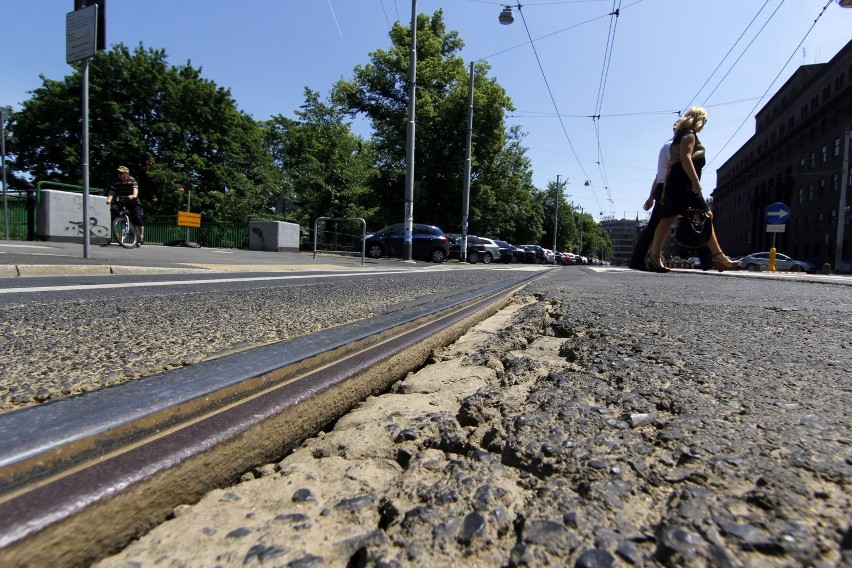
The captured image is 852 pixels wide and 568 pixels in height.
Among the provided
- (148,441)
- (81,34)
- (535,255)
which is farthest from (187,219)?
(148,441)

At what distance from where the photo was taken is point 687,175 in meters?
4.44

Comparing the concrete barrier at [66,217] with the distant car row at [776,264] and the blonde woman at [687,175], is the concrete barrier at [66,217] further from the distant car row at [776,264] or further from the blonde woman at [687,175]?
the distant car row at [776,264]

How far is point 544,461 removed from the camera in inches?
37.7

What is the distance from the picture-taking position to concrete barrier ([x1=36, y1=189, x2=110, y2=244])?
12391 mm

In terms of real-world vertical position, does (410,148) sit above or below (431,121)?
below

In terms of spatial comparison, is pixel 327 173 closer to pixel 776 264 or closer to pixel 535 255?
pixel 535 255

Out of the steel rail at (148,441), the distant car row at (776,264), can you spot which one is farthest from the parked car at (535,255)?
the steel rail at (148,441)

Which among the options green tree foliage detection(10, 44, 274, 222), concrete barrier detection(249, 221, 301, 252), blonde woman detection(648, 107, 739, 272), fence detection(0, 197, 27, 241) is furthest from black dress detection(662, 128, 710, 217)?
green tree foliage detection(10, 44, 274, 222)

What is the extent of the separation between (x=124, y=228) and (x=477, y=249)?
743 inches

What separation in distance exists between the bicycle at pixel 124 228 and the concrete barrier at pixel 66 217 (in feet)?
5.71

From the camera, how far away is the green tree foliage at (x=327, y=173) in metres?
32.1

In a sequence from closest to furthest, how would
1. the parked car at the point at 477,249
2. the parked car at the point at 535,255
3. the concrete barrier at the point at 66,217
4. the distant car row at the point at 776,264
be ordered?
the concrete barrier at the point at 66,217
the parked car at the point at 477,249
the distant car row at the point at 776,264
the parked car at the point at 535,255

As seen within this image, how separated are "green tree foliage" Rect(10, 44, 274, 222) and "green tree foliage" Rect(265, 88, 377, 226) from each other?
3.76m

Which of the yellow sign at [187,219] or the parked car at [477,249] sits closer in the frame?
the yellow sign at [187,219]
